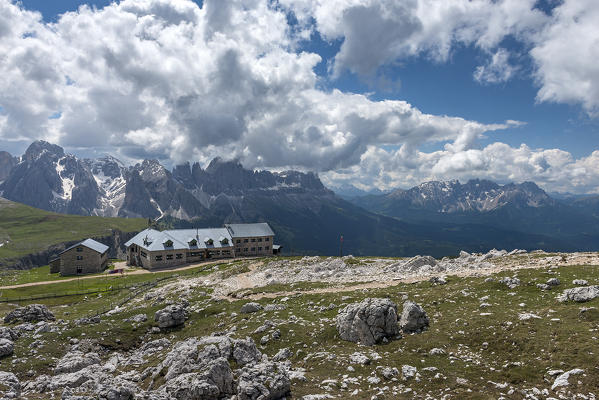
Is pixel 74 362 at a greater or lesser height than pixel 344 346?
lesser

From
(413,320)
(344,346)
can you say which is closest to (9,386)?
(344,346)

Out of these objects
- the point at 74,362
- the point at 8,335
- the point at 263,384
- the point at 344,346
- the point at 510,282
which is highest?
the point at 510,282

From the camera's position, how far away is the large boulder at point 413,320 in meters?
27.0

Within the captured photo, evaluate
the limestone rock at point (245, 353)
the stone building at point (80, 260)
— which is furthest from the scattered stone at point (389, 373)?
the stone building at point (80, 260)

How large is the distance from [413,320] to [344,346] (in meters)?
6.66

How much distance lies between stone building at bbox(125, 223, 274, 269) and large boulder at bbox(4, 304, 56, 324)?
204 ft

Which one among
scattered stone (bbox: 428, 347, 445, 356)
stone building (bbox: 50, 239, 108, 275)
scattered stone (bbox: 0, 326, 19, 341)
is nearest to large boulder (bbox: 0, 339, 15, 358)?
scattered stone (bbox: 0, 326, 19, 341)

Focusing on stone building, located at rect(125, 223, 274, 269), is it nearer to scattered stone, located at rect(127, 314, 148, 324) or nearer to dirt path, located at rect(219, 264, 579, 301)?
dirt path, located at rect(219, 264, 579, 301)

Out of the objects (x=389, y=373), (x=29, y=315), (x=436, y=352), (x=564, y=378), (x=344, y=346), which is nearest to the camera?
(x=564, y=378)

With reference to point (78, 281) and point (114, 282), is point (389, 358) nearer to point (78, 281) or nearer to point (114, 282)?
point (114, 282)

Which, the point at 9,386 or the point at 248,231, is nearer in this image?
the point at 9,386

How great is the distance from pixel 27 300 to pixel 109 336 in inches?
2206

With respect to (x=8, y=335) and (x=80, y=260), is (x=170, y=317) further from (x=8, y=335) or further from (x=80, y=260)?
(x=80, y=260)

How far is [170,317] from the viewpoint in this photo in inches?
1599
